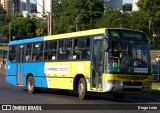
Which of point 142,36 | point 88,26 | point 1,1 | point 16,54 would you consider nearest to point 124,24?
point 88,26

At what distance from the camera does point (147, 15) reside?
264 ft

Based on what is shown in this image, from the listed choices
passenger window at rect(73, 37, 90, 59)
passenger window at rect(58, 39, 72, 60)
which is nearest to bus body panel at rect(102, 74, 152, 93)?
passenger window at rect(73, 37, 90, 59)

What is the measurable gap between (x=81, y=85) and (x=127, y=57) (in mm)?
2511

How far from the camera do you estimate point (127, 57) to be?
18.1 meters

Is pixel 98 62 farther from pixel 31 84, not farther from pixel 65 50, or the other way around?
pixel 31 84

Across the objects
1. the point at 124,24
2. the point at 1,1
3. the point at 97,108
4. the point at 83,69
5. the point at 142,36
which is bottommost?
the point at 97,108

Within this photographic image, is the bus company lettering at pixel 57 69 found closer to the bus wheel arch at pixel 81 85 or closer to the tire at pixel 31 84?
the bus wheel arch at pixel 81 85

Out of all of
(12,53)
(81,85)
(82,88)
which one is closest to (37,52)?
(12,53)

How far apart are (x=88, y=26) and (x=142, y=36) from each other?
8260 centimetres

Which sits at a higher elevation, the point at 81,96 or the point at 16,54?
the point at 16,54

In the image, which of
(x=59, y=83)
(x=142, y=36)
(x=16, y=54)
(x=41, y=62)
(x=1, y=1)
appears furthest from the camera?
(x=1, y=1)

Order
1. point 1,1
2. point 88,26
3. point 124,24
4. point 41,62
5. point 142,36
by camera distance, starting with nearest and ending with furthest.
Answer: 1. point 142,36
2. point 41,62
3. point 124,24
4. point 88,26
5. point 1,1

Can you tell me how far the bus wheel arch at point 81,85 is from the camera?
19.0m

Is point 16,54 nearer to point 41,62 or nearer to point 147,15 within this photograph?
point 41,62
